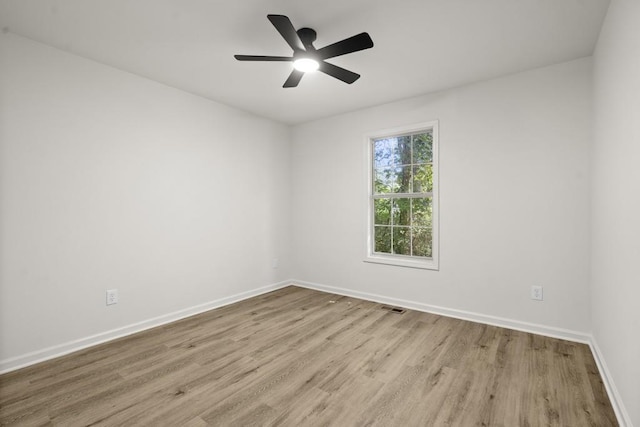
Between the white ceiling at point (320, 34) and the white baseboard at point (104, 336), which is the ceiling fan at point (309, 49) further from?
the white baseboard at point (104, 336)

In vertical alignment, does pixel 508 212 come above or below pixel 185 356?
above

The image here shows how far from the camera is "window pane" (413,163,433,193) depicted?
3.75 meters

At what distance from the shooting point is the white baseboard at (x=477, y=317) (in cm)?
281

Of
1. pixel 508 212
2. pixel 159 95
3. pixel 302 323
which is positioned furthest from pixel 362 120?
pixel 302 323

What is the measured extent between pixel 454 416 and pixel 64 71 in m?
3.91

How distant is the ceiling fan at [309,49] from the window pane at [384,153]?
5.34 feet

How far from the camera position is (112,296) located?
2887 millimetres

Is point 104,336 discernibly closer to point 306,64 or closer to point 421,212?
point 306,64

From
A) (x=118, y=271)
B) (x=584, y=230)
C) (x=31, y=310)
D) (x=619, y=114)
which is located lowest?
(x=31, y=310)

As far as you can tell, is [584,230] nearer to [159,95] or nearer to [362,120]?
[362,120]

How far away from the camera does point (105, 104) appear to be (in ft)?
9.34

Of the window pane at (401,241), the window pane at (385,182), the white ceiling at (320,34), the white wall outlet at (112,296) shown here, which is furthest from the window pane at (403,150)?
the white wall outlet at (112,296)

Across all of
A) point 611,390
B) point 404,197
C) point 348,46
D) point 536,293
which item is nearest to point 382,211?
point 404,197

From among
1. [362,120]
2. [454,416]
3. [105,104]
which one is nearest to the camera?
[454,416]
